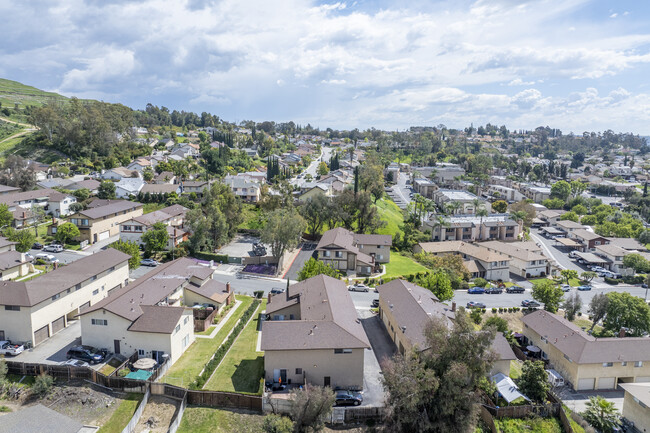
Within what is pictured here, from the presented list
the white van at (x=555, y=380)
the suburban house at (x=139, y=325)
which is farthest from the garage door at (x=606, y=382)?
the suburban house at (x=139, y=325)

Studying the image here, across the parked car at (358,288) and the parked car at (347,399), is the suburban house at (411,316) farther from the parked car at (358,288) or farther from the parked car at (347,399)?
the parked car at (358,288)

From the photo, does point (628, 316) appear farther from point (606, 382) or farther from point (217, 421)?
point (217, 421)

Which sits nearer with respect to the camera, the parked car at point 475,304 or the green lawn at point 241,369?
the green lawn at point 241,369

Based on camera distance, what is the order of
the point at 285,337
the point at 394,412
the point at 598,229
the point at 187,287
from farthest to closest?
the point at 598,229
the point at 187,287
the point at 285,337
the point at 394,412

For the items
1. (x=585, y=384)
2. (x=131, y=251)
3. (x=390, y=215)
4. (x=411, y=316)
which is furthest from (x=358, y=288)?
(x=390, y=215)

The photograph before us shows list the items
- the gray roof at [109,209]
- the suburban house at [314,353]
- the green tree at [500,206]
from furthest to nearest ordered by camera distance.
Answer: the green tree at [500,206]
the gray roof at [109,209]
the suburban house at [314,353]

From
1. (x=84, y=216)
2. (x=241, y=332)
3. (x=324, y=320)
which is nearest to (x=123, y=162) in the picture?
(x=84, y=216)

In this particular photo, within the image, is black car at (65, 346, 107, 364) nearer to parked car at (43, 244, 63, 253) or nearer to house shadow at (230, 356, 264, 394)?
house shadow at (230, 356, 264, 394)

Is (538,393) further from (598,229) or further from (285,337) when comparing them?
(598,229)
